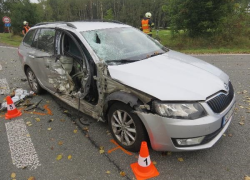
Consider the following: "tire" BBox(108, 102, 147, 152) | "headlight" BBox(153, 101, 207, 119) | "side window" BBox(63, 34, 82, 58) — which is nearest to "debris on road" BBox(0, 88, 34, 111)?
"side window" BBox(63, 34, 82, 58)

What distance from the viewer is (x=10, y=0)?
47625mm

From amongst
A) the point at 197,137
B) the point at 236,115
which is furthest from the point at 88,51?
the point at 236,115

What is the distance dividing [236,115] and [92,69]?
2.84m

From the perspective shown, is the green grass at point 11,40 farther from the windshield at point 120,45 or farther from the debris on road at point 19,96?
the windshield at point 120,45

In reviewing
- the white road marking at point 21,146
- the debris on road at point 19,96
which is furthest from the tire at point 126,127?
the debris on road at point 19,96

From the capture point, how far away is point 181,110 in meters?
2.36

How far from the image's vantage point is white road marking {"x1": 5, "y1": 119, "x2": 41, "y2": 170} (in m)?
2.84

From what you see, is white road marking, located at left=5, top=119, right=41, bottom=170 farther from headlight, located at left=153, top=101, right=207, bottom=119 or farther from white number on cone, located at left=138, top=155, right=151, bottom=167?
headlight, located at left=153, top=101, right=207, bottom=119

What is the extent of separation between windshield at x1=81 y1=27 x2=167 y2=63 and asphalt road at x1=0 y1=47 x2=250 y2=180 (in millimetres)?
1316

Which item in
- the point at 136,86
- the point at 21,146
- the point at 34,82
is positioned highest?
the point at 136,86

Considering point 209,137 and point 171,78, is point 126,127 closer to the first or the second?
point 171,78

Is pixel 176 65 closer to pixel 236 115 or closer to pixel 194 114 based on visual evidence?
pixel 194 114

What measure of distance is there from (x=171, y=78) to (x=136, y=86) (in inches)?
19.3

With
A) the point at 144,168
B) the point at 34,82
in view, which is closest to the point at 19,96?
the point at 34,82
